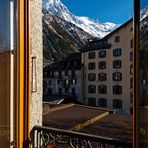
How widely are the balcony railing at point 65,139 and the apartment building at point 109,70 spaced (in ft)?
60.3

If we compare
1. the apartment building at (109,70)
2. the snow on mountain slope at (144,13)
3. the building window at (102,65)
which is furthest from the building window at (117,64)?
the snow on mountain slope at (144,13)

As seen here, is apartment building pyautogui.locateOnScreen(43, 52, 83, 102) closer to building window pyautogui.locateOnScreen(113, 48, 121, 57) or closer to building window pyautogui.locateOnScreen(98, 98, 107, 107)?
building window pyautogui.locateOnScreen(98, 98, 107, 107)

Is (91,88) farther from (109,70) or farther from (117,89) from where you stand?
(117,89)

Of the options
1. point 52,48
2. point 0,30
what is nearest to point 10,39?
point 0,30

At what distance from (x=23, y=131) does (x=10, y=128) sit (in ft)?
0.50

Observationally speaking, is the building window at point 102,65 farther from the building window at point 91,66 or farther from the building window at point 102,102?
the building window at point 102,102

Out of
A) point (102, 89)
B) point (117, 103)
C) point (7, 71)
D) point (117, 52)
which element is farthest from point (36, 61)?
point (102, 89)

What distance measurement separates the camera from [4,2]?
5.70ft

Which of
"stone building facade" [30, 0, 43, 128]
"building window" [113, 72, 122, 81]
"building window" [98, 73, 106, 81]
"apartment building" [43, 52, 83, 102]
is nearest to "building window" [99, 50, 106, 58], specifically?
"building window" [98, 73, 106, 81]

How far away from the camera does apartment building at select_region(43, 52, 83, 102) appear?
24016mm

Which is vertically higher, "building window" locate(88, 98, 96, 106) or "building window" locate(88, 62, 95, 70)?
"building window" locate(88, 62, 95, 70)

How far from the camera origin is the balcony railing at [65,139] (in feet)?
5.63

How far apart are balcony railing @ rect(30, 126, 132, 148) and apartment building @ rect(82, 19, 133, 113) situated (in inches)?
724

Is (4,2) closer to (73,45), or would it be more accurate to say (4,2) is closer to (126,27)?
(126,27)
